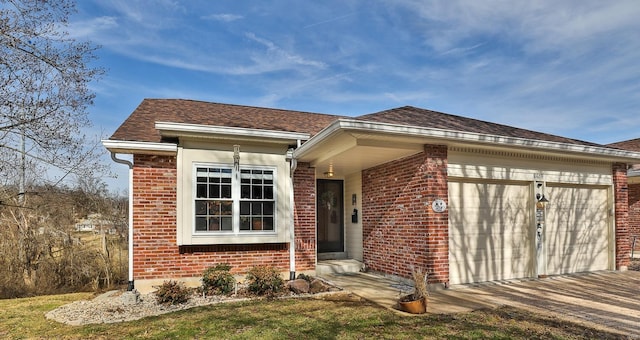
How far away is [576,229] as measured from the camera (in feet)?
28.1

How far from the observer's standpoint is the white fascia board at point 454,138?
5.67 m

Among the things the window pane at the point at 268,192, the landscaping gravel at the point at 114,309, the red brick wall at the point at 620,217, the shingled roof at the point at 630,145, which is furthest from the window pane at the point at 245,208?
the shingled roof at the point at 630,145

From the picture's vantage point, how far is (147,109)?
9.53 meters

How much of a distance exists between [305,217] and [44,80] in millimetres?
5585

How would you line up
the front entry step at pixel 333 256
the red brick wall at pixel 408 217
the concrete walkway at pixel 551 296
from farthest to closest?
the front entry step at pixel 333 256, the red brick wall at pixel 408 217, the concrete walkway at pixel 551 296

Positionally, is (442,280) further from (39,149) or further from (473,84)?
(473,84)

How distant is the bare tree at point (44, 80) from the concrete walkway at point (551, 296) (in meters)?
5.96

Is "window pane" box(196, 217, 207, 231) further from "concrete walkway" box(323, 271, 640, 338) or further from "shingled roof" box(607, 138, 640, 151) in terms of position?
"shingled roof" box(607, 138, 640, 151)

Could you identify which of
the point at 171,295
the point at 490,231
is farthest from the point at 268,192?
the point at 490,231

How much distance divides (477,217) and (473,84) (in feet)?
37.0

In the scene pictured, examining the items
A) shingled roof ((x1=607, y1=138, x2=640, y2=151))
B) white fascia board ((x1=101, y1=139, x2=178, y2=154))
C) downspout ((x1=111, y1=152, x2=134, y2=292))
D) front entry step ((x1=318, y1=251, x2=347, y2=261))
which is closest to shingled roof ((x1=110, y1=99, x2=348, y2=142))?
white fascia board ((x1=101, y1=139, x2=178, y2=154))

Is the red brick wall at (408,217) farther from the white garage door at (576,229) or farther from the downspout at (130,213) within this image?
the downspout at (130,213)

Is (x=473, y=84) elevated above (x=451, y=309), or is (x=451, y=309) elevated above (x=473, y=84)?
(x=473, y=84)

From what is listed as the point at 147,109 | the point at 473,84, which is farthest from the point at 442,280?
the point at 473,84
